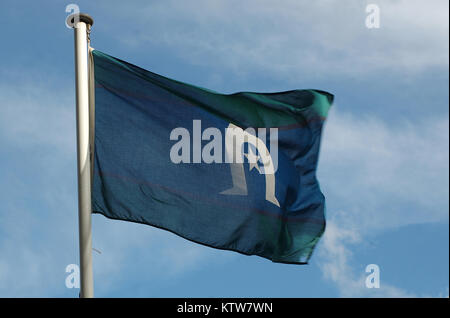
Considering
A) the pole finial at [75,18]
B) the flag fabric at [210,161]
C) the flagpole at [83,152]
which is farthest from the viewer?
the flag fabric at [210,161]

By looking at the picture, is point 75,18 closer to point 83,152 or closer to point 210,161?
point 83,152

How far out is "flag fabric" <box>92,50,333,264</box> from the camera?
1016cm

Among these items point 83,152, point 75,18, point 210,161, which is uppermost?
point 75,18

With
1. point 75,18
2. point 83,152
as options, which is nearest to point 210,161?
point 83,152

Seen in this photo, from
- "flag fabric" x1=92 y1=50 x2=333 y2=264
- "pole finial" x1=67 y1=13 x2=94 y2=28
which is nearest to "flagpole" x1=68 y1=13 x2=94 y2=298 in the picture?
"pole finial" x1=67 y1=13 x2=94 y2=28

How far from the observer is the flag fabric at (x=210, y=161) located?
10.2 m

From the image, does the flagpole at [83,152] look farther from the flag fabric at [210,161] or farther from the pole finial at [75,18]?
the flag fabric at [210,161]

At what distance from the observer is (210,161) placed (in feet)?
35.0

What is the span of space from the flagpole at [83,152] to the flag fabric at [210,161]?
100 centimetres

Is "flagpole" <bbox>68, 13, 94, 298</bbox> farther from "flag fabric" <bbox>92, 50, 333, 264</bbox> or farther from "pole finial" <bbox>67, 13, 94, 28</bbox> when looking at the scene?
"flag fabric" <bbox>92, 50, 333, 264</bbox>

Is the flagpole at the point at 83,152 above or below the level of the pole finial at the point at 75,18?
below

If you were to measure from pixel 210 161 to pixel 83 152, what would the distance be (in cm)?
236

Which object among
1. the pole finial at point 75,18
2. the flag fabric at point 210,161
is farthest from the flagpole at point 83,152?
the flag fabric at point 210,161

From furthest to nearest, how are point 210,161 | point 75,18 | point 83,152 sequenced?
point 210,161, point 75,18, point 83,152
